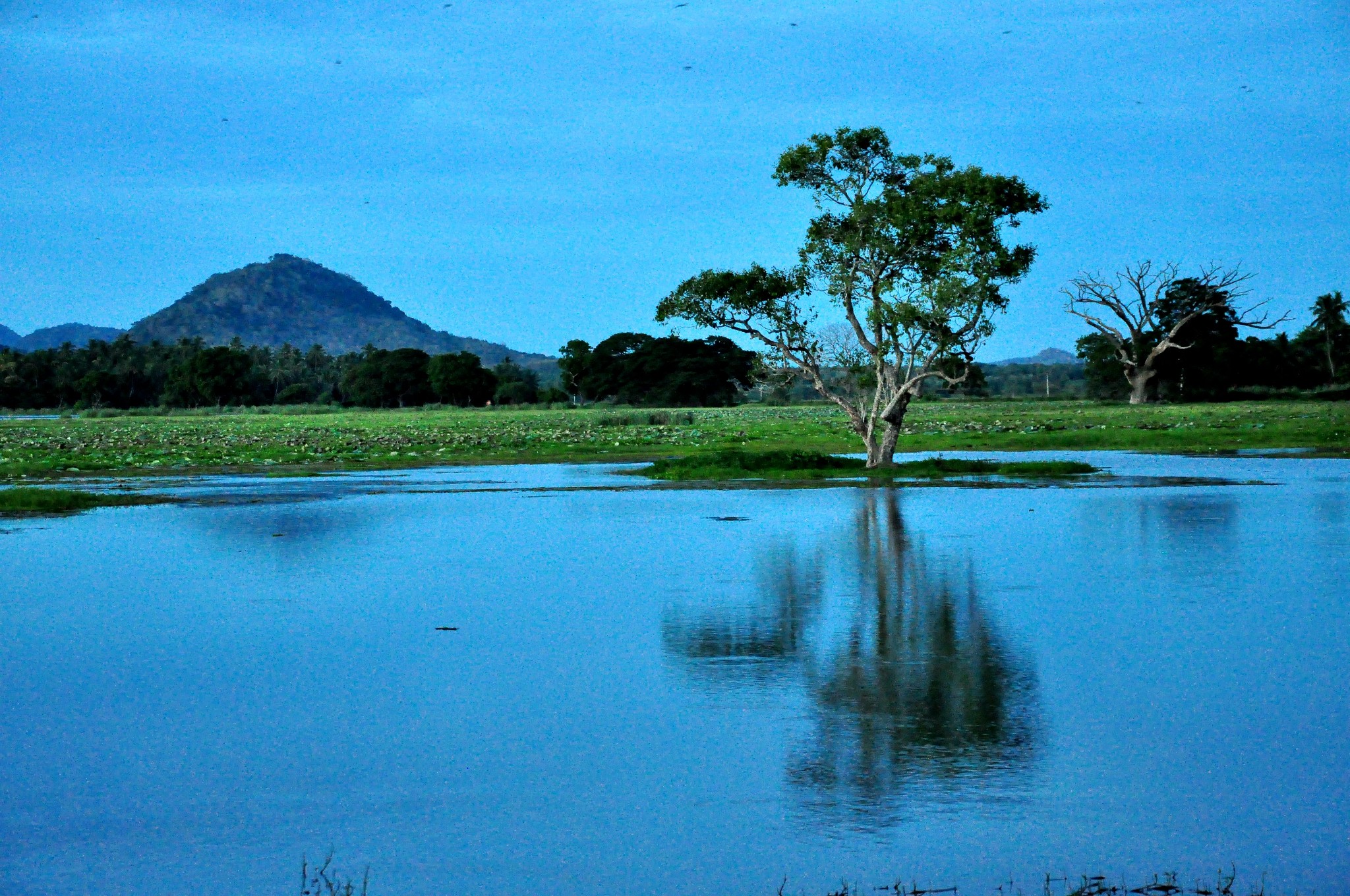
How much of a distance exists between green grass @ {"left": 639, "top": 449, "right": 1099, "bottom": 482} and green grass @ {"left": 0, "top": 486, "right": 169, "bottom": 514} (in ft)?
40.2

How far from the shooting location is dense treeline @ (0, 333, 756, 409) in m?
145

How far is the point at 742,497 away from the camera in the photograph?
90.1ft

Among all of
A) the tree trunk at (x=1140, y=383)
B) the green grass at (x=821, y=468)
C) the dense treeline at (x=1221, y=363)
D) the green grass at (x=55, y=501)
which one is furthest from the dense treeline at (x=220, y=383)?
the green grass at (x=55, y=501)

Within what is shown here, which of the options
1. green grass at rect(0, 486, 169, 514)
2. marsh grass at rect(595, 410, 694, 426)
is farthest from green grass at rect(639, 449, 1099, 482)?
marsh grass at rect(595, 410, 694, 426)

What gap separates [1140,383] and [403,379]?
84168 mm

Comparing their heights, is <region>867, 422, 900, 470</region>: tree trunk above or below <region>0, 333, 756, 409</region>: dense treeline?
below

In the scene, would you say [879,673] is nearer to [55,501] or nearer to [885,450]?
[55,501]

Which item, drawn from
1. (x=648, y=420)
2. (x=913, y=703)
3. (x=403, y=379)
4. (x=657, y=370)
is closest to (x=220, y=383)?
(x=403, y=379)

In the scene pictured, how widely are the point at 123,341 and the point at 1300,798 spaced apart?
7231 inches

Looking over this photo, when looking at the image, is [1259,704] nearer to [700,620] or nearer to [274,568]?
[700,620]

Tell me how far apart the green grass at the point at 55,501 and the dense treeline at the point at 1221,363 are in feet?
261

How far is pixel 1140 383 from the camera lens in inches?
3760

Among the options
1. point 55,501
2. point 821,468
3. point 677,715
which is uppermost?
point 55,501

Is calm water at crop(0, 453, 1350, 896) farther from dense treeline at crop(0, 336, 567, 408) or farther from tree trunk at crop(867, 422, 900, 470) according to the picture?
dense treeline at crop(0, 336, 567, 408)
